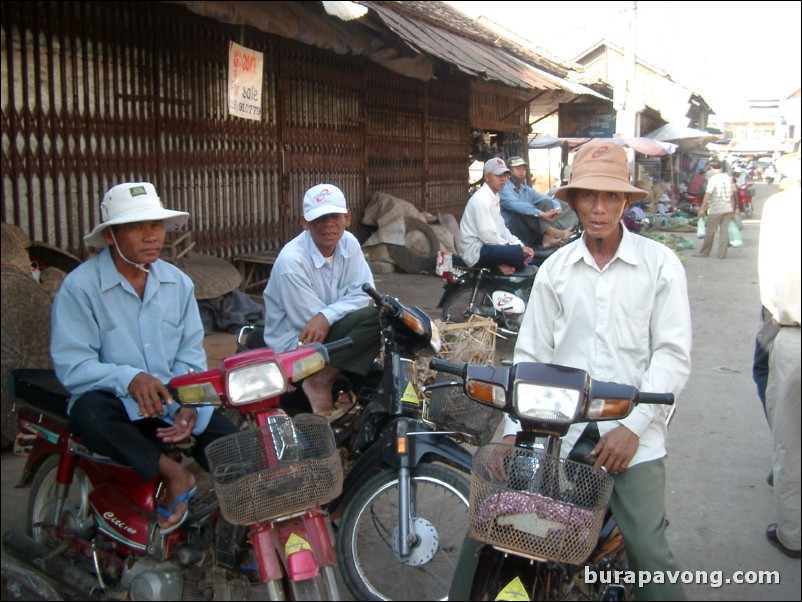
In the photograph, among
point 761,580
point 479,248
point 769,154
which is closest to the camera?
point 761,580

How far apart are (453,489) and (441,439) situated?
219mm

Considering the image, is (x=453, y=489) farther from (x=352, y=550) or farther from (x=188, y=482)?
(x=188, y=482)

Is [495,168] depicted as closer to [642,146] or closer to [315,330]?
[315,330]

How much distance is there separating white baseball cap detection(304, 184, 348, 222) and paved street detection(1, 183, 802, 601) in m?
1.79

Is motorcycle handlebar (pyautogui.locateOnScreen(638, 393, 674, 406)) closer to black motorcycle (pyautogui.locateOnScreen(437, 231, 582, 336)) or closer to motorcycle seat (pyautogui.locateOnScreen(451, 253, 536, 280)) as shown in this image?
black motorcycle (pyautogui.locateOnScreen(437, 231, 582, 336))

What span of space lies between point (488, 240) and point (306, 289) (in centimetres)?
399

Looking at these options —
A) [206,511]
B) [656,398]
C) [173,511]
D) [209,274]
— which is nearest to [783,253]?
[656,398]

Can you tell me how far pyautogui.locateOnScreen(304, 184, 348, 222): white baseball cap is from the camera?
13.2 ft

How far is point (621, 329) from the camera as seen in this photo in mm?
2711

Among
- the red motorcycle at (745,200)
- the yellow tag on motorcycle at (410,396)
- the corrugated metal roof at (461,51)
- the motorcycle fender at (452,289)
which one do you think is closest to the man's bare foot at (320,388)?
the yellow tag on motorcycle at (410,396)

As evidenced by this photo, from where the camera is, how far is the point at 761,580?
3555mm

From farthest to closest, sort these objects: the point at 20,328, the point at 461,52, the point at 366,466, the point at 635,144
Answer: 1. the point at 635,144
2. the point at 461,52
3. the point at 20,328
4. the point at 366,466

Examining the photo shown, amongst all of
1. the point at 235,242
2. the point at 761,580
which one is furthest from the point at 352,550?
the point at 235,242

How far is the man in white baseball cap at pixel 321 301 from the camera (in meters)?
3.92
